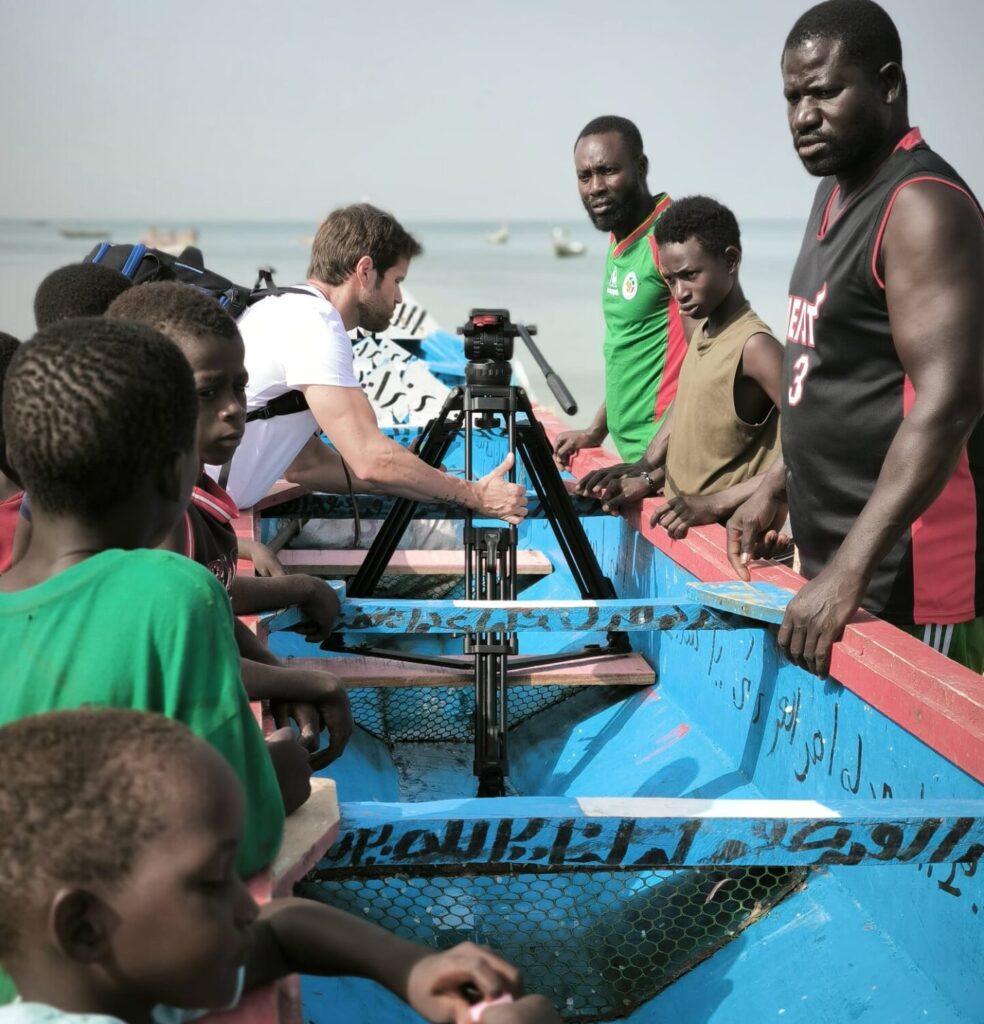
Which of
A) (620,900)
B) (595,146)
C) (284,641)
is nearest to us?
(620,900)

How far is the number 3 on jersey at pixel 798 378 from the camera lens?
94.2 inches

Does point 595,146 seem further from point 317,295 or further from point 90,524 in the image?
point 90,524

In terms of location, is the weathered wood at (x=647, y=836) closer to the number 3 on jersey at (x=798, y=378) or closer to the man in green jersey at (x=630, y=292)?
the number 3 on jersey at (x=798, y=378)

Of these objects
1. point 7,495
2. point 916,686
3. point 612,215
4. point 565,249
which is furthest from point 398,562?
point 565,249

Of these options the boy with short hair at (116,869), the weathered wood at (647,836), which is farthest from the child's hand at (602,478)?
the boy with short hair at (116,869)

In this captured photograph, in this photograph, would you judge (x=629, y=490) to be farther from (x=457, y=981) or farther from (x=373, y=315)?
(x=457, y=981)

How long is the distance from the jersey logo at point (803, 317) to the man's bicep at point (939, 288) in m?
0.23

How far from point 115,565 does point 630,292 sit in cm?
323

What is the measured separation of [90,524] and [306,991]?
3.56 ft

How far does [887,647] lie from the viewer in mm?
2066

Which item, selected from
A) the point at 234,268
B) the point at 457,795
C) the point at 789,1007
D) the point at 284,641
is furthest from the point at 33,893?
the point at 234,268

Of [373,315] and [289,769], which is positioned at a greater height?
[373,315]

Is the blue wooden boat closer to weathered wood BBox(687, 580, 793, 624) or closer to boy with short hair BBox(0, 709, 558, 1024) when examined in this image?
weathered wood BBox(687, 580, 793, 624)

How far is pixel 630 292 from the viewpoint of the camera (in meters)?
4.19
